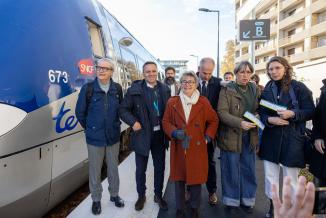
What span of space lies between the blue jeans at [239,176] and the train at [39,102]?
191 cm

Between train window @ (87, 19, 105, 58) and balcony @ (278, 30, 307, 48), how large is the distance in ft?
121

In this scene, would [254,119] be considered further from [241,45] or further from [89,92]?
[241,45]

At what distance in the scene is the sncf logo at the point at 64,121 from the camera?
3.22 m

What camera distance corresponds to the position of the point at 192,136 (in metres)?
3.48

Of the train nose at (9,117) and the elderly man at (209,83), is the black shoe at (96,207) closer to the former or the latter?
the elderly man at (209,83)

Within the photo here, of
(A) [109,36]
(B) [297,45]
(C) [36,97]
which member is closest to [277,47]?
(B) [297,45]

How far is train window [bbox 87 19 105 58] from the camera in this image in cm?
455

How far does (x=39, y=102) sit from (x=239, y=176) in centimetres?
256

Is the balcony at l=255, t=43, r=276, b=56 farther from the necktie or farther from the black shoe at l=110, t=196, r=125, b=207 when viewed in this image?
the black shoe at l=110, t=196, r=125, b=207

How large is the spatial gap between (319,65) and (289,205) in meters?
14.7

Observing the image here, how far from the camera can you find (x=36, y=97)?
111 inches

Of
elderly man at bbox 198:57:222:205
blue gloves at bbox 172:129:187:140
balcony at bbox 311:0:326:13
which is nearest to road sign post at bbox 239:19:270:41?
elderly man at bbox 198:57:222:205

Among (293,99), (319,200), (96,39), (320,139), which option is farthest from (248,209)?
(96,39)

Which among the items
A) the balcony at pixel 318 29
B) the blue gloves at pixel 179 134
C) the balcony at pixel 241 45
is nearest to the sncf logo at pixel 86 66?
the blue gloves at pixel 179 134
